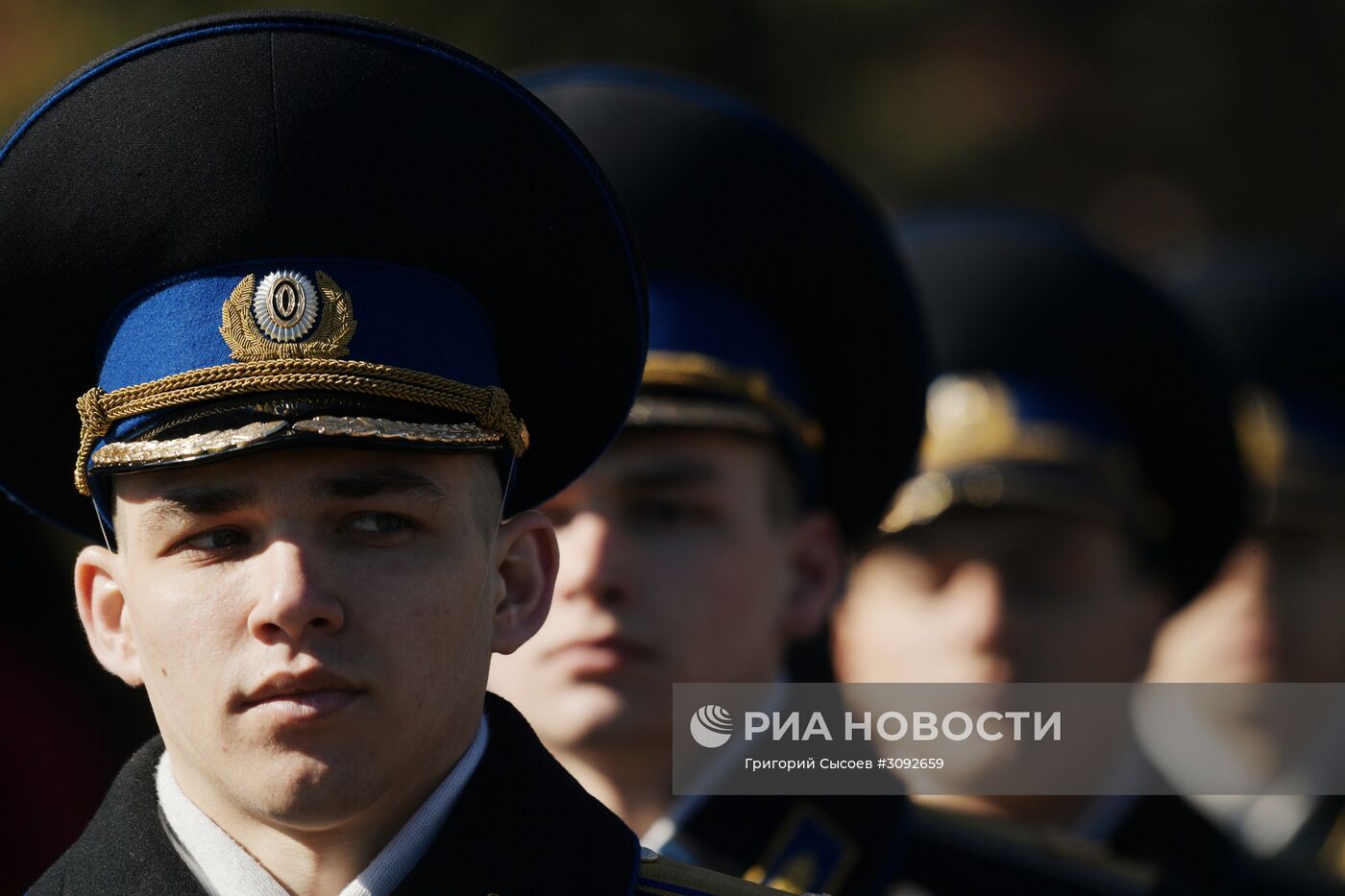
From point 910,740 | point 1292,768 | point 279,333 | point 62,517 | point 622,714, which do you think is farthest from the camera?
point 1292,768

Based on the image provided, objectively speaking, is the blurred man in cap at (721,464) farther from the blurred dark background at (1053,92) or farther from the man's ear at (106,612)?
the blurred dark background at (1053,92)

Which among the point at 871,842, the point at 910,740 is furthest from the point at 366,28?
the point at 910,740

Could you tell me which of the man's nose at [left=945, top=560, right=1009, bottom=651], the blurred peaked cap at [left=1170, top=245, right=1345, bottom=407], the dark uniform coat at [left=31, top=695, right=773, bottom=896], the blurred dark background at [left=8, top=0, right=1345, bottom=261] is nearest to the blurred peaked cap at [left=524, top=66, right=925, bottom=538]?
the man's nose at [left=945, top=560, right=1009, bottom=651]

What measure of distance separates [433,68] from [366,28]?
0.12 metres

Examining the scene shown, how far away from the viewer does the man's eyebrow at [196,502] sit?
3387 millimetres

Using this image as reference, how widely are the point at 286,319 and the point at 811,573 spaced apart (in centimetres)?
237

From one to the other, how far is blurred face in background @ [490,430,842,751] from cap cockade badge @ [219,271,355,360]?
4.99 feet

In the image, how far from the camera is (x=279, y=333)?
350 cm

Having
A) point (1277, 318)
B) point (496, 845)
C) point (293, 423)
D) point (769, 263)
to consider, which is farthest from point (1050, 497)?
point (293, 423)

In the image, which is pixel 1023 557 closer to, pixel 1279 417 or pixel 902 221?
pixel 902 221

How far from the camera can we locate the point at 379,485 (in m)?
3.44

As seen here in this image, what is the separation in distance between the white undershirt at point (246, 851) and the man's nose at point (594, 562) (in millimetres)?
1283

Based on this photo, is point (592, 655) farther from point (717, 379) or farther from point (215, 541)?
point (215, 541)

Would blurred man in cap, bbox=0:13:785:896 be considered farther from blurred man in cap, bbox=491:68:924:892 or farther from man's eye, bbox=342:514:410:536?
blurred man in cap, bbox=491:68:924:892
